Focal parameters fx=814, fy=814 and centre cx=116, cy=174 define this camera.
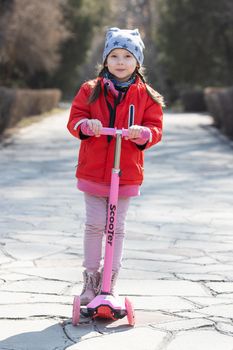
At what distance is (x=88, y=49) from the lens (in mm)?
48625

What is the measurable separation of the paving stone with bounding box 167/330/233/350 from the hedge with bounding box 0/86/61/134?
1545 centimetres

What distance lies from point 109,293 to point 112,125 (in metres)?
0.93

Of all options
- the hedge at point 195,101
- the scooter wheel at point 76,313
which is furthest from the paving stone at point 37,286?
the hedge at point 195,101

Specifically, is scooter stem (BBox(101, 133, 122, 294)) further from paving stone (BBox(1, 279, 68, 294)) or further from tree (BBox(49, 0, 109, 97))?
tree (BBox(49, 0, 109, 97))

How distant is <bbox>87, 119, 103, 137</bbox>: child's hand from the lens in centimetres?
428

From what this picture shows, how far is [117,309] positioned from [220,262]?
191cm

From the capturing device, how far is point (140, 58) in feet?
15.4

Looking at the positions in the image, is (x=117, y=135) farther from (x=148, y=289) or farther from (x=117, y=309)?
(x=148, y=289)

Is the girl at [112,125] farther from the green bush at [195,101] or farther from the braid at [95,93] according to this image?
the green bush at [195,101]

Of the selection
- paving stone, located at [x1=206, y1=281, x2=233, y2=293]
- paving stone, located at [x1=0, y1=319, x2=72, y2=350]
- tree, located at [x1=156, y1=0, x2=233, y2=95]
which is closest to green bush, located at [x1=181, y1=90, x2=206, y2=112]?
tree, located at [x1=156, y1=0, x2=233, y2=95]

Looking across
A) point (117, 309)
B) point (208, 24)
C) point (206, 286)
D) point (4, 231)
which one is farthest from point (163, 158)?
point (208, 24)

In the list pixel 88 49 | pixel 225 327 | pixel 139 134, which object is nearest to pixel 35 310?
pixel 225 327

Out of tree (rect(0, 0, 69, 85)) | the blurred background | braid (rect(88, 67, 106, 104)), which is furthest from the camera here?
the blurred background

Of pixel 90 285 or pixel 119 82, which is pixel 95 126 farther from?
pixel 90 285
